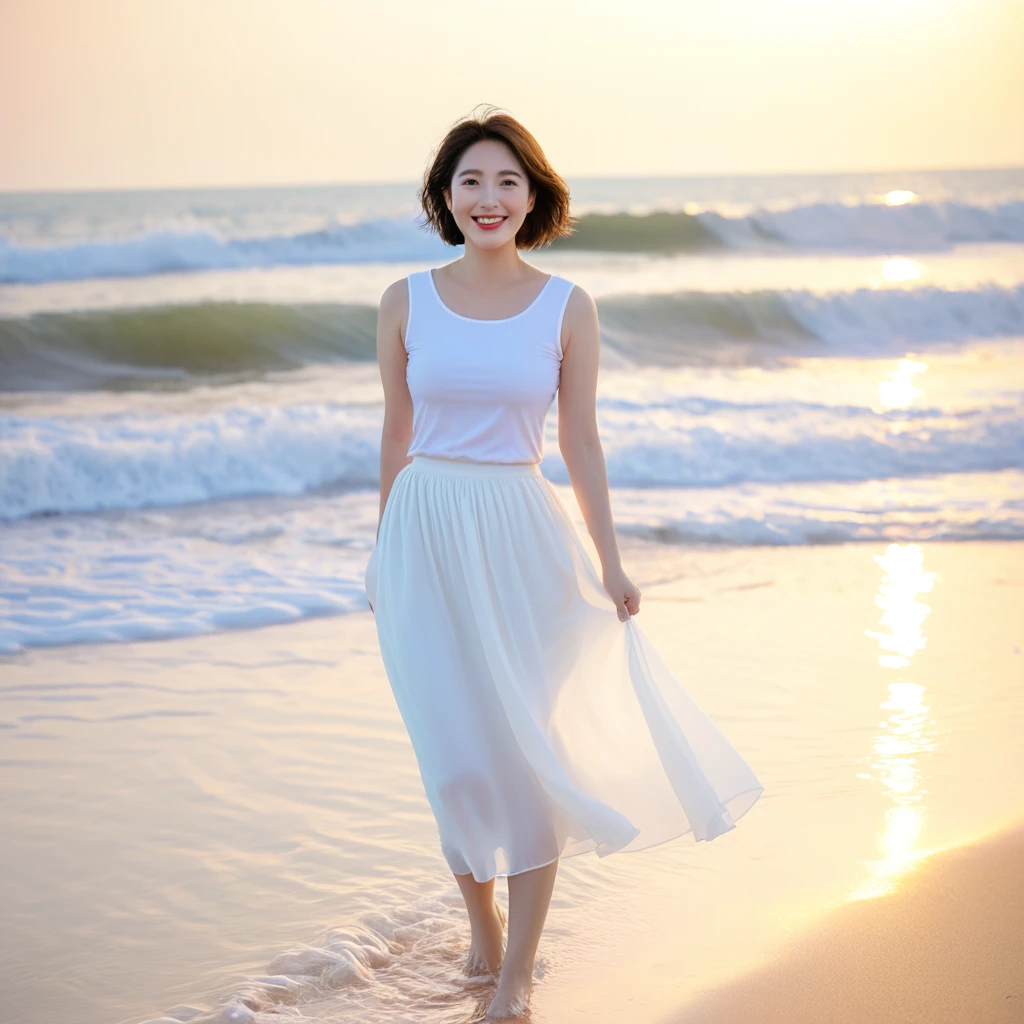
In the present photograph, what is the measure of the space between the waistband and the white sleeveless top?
14mm

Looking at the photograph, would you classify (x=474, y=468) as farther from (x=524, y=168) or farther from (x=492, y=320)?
(x=524, y=168)

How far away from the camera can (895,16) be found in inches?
667

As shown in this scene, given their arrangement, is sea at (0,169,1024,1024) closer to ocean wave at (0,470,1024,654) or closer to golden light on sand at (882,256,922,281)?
ocean wave at (0,470,1024,654)

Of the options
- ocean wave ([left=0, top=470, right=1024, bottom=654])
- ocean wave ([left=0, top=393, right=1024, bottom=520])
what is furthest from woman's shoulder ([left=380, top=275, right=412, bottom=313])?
ocean wave ([left=0, top=393, right=1024, bottom=520])

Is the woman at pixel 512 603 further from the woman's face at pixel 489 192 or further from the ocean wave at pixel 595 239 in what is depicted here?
the ocean wave at pixel 595 239

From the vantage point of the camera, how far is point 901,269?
2075 cm

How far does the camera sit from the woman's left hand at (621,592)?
2.55 metres

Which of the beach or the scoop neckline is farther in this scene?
the beach

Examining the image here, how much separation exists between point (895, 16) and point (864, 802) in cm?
1613

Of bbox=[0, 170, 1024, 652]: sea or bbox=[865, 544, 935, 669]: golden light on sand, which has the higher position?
bbox=[0, 170, 1024, 652]: sea

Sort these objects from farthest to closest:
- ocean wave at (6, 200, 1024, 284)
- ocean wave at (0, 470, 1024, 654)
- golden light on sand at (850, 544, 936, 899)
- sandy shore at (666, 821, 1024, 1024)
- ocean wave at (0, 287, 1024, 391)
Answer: ocean wave at (6, 200, 1024, 284) < ocean wave at (0, 287, 1024, 391) < ocean wave at (0, 470, 1024, 654) < golden light on sand at (850, 544, 936, 899) < sandy shore at (666, 821, 1024, 1024)

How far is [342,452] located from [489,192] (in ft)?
21.8

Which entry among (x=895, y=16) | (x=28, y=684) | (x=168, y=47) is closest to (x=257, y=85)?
(x=168, y=47)

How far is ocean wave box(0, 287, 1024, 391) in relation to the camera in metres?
13.4
